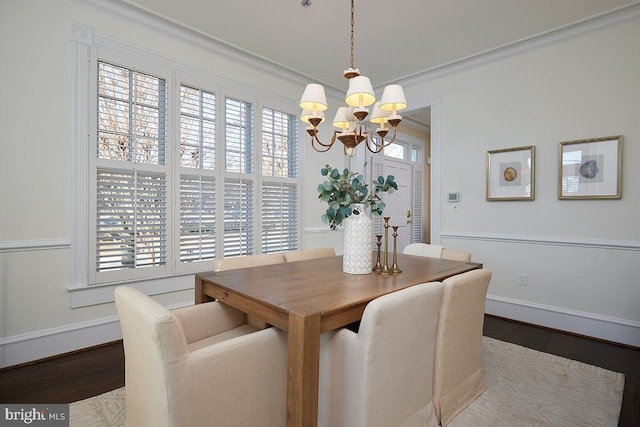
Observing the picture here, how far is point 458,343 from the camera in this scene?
1712mm

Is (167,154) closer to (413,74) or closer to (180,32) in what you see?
(180,32)

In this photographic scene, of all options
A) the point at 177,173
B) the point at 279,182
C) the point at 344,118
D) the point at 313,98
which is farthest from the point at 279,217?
the point at 313,98

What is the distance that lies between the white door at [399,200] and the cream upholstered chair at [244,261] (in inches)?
118

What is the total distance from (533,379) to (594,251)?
1553 mm

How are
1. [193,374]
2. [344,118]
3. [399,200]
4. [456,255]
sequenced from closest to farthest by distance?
1. [193,374]
2. [344,118]
3. [456,255]
4. [399,200]

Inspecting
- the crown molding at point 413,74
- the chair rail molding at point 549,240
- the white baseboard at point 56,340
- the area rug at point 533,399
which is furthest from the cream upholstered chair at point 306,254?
the crown molding at point 413,74

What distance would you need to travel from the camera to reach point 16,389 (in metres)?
1.97

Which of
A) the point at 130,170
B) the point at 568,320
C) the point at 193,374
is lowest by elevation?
the point at 568,320

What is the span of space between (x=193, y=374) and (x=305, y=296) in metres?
0.54

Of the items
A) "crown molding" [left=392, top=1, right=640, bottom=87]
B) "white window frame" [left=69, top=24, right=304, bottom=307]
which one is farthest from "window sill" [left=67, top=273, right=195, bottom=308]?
"crown molding" [left=392, top=1, right=640, bottom=87]

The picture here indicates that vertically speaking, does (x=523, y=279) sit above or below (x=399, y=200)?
below

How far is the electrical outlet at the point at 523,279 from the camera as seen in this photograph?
332 centimetres

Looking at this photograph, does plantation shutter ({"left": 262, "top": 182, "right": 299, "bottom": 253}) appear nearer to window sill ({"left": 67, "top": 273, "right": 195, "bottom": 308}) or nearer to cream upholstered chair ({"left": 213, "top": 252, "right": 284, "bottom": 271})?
window sill ({"left": 67, "top": 273, "right": 195, "bottom": 308})

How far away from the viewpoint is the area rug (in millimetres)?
1738
